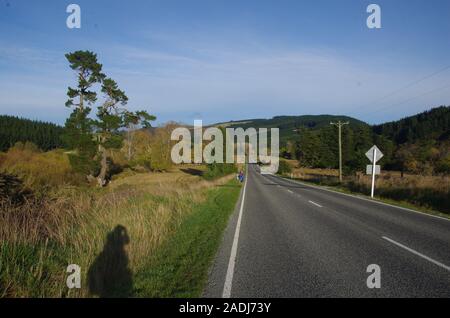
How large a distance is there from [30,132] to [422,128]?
117 m

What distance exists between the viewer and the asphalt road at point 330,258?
4934 mm

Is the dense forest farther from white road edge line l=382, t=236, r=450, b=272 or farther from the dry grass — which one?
the dry grass

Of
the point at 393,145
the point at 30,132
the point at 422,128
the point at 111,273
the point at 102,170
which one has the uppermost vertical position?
the point at 422,128

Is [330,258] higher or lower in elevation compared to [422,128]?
lower

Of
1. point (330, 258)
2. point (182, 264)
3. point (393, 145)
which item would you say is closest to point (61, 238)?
point (182, 264)

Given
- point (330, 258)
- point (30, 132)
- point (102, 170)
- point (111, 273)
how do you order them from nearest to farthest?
point (111, 273), point (330, 258), point (102, 170), point (30, 132)

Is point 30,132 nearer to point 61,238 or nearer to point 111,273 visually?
point 61,238

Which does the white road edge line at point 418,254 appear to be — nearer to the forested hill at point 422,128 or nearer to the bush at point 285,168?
the bush at point 285,168

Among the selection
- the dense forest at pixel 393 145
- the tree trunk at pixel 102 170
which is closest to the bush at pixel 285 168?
the dense forest at pixel 393 145

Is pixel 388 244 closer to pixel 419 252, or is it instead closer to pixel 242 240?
pixel 419 252

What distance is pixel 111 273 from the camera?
573 cm

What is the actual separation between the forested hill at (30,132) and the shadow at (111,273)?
91.7 metres

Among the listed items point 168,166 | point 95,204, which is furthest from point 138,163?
point 95,204

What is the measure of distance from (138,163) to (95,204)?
163 feet
